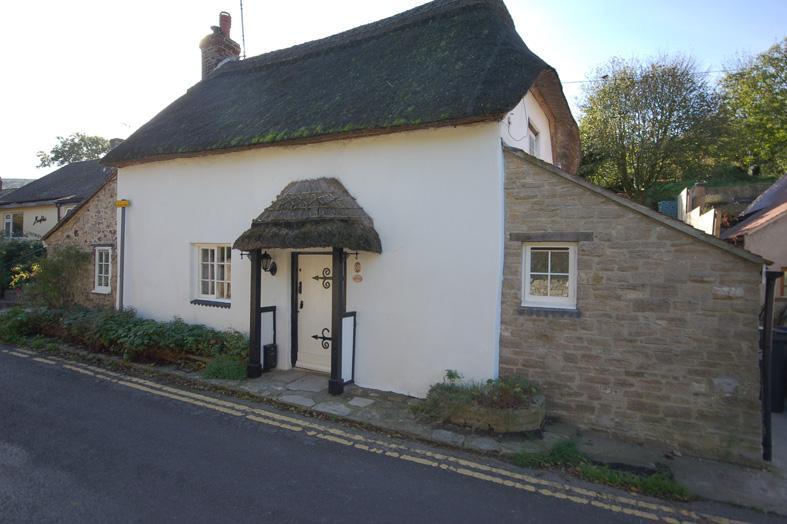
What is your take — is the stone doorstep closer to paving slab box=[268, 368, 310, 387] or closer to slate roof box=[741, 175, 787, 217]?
paving slab box=[268, 368, 310, 387]

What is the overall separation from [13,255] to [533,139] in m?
21.3

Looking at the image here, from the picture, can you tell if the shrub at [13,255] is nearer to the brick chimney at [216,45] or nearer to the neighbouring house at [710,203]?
the brick chimney at [216,45]

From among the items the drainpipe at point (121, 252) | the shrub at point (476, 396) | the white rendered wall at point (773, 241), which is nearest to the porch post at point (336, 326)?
the shrub at point (476, 396)

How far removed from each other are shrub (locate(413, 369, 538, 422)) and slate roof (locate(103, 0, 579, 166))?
12.7ft

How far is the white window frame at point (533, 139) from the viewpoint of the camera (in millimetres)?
9566

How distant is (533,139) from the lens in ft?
33.9

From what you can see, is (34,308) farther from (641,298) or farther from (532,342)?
(641,298)

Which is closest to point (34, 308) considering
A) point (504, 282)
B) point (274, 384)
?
point (274, 384)

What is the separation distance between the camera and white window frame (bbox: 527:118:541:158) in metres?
9.57

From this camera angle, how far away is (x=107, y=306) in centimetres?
1179

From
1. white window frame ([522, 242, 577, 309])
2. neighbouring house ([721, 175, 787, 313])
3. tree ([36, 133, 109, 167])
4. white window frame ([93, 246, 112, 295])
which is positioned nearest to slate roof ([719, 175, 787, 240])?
neighbouring house ([721, 175, 787, 313])

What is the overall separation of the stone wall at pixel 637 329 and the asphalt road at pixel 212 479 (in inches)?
80.8

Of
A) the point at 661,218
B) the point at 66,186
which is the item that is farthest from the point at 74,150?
the point at 661,218

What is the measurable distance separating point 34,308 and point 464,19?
13.0 m
